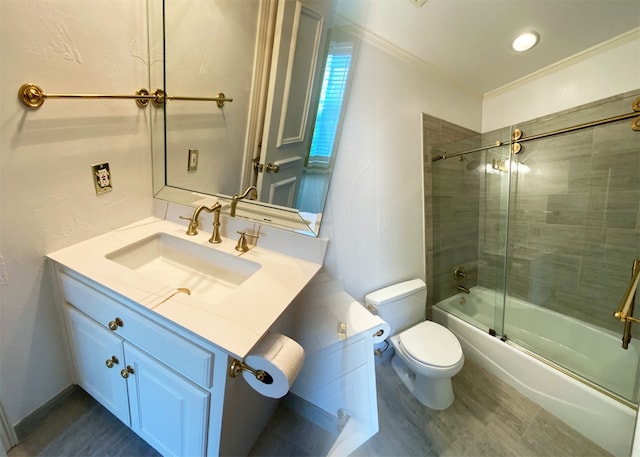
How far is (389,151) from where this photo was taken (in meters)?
0.63

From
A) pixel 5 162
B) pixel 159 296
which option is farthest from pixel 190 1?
pixel 159 296

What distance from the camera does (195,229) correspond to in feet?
3.86

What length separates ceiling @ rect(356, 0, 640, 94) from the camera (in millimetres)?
557

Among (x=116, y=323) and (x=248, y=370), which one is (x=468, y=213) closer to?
(x=248, y=370)

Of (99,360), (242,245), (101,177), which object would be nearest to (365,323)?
(242,245)

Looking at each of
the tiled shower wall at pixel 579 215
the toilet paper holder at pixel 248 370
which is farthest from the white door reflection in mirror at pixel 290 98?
the tiled shower wall at pixel 579 215

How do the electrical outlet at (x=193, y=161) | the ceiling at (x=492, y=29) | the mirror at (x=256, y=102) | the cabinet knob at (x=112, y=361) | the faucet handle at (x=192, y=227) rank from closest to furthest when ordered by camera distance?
the ceiling at (x=492, y=29), the mirror at (x=256, y=102), the cabinet knob at (x=112, y=361), the faucet handle at (x=192, y=227), the electrical outlet at (x=193, y=161)

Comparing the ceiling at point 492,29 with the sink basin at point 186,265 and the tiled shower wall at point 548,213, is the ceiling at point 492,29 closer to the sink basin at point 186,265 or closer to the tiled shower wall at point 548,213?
the tiled shower wall at point 548,213

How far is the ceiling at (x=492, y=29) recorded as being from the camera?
0.56 meters

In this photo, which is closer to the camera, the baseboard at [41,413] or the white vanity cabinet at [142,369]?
the white vanity cabinet at [142,369]

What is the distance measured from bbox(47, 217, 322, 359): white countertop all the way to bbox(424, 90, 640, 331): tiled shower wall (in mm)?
497

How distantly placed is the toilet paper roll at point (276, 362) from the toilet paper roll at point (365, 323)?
0.20 m

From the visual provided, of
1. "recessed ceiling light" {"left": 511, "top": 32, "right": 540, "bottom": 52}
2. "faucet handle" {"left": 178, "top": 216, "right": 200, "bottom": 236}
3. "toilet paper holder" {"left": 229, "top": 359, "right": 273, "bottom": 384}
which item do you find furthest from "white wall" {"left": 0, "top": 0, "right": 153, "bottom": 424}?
"recessed ceiling light" {"left": 511, "top": 32, "right": 540, "bottom": 52}

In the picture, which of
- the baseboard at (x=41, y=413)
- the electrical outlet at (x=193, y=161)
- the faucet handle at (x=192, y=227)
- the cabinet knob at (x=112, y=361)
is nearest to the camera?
the cabinet knob at (x=112, y=361)
